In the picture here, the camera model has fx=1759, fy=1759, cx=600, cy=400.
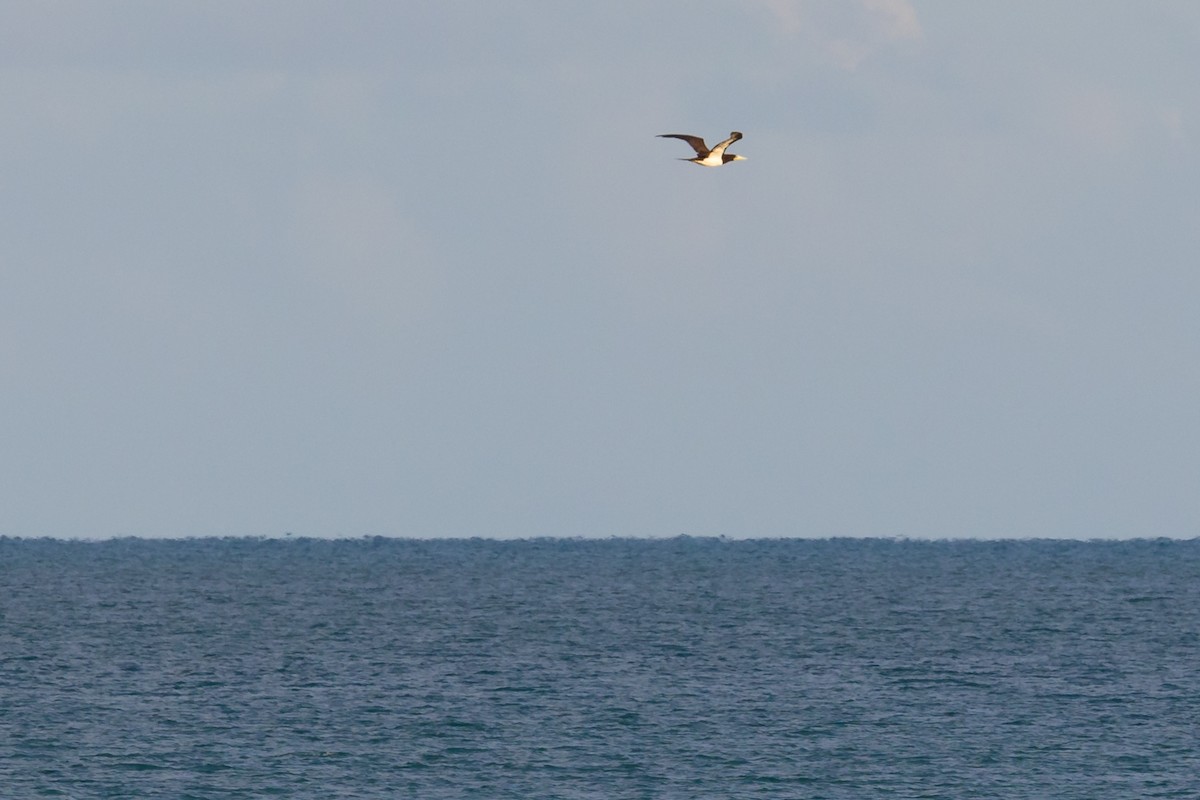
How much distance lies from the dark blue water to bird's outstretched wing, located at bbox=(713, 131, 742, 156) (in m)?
20.8

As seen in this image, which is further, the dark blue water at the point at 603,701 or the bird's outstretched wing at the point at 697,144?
the dark blue water at the point at 603,701

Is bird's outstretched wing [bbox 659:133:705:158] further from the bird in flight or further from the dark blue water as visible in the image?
the dark blue water

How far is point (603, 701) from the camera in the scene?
72.6 meters

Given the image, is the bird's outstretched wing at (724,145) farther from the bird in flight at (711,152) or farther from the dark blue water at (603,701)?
the dark blue water at (603,701)

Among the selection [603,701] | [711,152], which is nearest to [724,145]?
[711,152]

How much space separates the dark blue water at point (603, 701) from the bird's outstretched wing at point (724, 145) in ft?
68.1

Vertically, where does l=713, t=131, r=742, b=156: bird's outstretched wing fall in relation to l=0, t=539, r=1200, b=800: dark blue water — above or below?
above

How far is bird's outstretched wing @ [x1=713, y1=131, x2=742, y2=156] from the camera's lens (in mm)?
42000

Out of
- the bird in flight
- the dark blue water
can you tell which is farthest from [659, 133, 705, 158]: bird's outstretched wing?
the dark blue water

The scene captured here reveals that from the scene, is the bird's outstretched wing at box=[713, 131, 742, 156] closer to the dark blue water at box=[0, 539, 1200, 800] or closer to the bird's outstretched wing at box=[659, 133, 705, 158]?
the bird's outstretched wing at box=[659, 133, 705, 158]

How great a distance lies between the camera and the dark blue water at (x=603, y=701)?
5591 centimetres

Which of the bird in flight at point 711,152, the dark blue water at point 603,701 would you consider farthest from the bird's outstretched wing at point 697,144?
the dark blue water at point 603,701

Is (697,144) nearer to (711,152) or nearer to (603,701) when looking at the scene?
(711,152)

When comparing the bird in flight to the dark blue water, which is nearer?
the bird in flight
